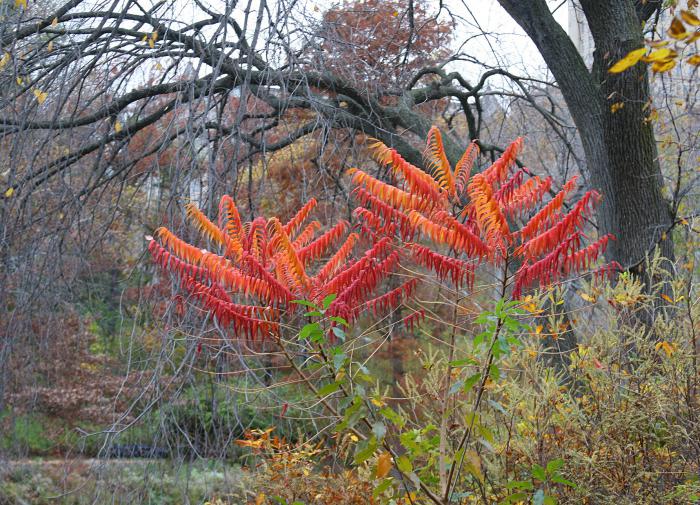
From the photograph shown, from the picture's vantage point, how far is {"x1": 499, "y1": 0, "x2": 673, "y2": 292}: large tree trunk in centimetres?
508

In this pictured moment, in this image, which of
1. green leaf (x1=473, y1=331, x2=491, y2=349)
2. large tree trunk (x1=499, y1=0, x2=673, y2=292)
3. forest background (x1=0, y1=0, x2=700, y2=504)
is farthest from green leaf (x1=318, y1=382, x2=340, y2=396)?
large tree trunk (x1=499, y1=0, x2=673, y2=292)

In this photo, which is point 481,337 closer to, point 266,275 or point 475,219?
point 475,219

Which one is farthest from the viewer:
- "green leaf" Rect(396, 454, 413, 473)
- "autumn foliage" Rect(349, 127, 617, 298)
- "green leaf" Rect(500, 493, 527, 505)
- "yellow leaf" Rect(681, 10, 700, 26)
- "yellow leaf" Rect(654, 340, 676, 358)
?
"yellow leaf" Rect(654, 340, 676, 358)

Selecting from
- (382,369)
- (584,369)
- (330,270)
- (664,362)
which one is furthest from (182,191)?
(382,369)

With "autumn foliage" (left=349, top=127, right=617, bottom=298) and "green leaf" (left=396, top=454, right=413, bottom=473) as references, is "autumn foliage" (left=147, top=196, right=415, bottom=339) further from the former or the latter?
"green leaf" (left=396, top=454, right=413, bottom=473)

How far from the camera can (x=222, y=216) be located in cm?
294

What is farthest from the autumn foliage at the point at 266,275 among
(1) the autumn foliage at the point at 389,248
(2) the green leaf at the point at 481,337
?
(2) the green leaf at the point at 481,337

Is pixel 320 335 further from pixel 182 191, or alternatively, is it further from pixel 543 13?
pixel 543 13

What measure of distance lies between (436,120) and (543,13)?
4.81m

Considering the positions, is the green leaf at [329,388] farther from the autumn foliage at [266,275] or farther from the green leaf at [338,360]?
the autumn foliage at [266,275]

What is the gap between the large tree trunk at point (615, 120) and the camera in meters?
5.08

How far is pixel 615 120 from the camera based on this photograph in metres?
5.11

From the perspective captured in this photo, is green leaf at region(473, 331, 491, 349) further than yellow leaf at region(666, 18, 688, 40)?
Yes

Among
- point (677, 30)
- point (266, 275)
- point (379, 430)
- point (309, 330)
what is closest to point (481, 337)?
point (379, 430)
